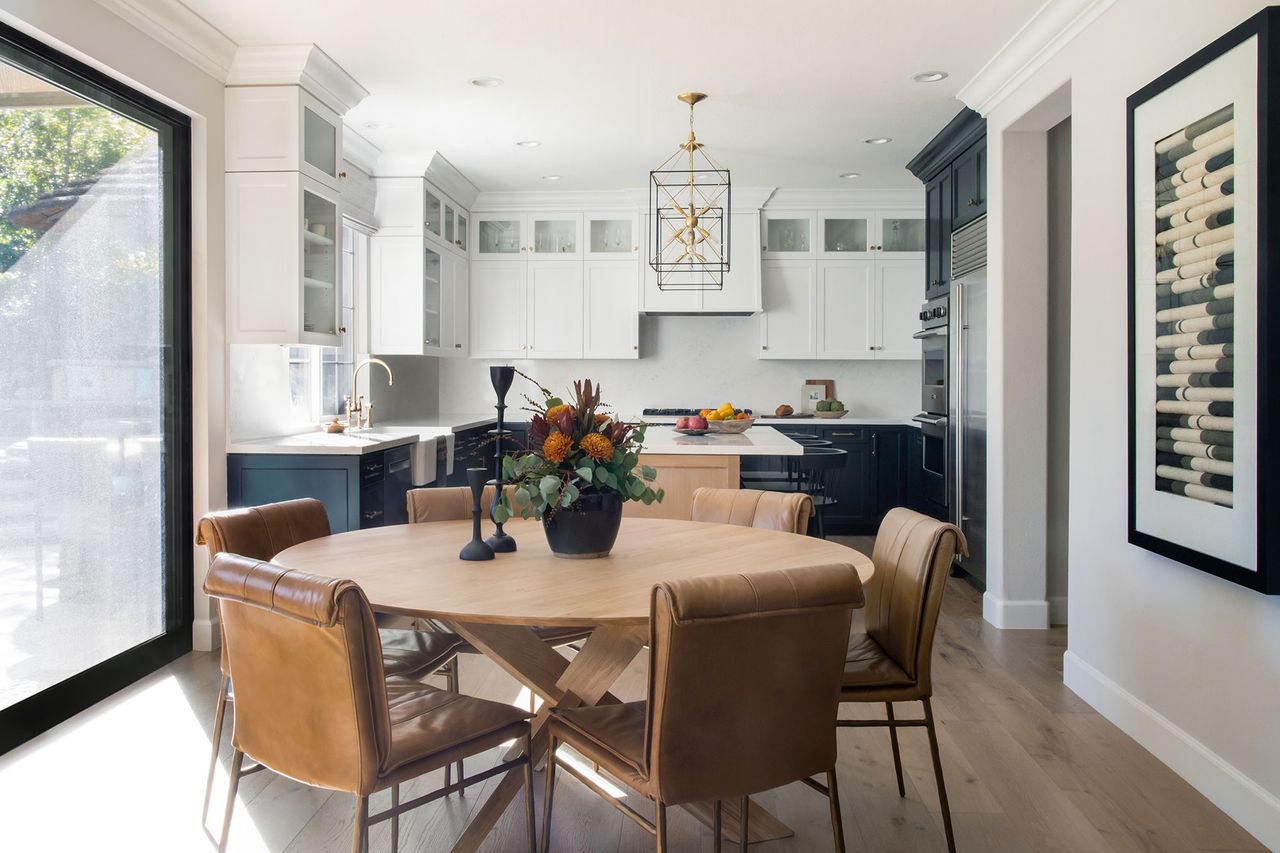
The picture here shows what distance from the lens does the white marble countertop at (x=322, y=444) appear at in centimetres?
392

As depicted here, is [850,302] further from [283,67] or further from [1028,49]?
[283,67]

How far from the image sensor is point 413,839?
220cm

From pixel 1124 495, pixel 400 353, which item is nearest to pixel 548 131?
pixel 400 353

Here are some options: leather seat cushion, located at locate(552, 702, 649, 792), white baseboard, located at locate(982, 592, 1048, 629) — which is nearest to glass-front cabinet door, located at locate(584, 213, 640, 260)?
white baseboard, located at locate(982, 592, 1048, 629)

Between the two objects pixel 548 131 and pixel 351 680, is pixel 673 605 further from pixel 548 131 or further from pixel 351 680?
pixel 548 131

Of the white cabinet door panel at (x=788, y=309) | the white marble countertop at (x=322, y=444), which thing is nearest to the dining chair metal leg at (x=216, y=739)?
the white marble countertop at (x=322, y=444)

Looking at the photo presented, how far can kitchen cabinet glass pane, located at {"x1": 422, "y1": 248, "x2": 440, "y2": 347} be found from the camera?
5.66 metres

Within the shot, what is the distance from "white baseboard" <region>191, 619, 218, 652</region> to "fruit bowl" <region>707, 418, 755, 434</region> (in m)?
2.45

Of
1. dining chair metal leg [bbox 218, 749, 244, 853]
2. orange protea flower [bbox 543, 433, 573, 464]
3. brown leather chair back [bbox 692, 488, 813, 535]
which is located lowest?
dining chair metal leg [bbox 218, 749, 244, 853]

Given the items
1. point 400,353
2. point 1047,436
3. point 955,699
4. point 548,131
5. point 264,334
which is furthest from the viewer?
point 400,353

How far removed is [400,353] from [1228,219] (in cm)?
451

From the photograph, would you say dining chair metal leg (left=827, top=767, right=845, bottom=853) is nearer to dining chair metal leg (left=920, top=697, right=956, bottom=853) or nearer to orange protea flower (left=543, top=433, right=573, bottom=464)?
dining chair metal leg (left=920, top=697, right=956, bottom=853)

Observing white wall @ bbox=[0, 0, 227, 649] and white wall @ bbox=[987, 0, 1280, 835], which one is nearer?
white wall @ bbox=[987, 0, 1280, 835]

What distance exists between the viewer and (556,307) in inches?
265
